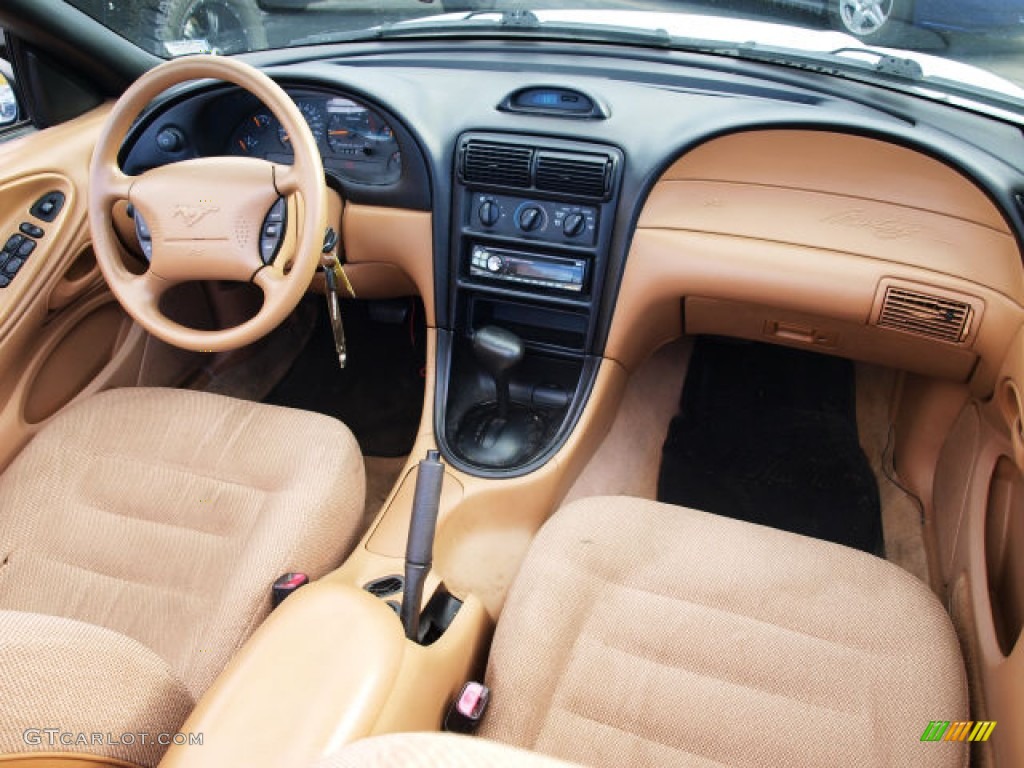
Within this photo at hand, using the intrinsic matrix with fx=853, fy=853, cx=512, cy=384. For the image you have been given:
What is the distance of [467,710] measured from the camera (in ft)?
3.83

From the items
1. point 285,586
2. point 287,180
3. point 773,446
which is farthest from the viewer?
point 773,446

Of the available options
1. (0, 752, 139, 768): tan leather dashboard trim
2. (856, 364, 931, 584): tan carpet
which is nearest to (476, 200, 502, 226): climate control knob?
(856, 364, 931, 584): tan carpet

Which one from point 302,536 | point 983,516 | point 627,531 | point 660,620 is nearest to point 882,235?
point 983,516

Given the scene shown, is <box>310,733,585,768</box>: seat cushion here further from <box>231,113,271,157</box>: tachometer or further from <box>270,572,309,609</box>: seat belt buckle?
<box>231,113,271,157</box>: tachometer

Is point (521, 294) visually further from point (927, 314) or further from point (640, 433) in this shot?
point (927, 314)

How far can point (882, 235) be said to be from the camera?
5.15 ft

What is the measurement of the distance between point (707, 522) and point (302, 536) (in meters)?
0.69

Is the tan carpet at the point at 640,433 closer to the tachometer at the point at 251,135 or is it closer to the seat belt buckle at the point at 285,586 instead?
the seat belt buckle at the point at 285,586

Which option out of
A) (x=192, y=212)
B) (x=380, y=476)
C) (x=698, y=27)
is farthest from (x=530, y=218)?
(x=380, y=476)

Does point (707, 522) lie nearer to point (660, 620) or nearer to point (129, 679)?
point (660, 620)

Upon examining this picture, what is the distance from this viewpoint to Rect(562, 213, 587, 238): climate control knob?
1.73 meters

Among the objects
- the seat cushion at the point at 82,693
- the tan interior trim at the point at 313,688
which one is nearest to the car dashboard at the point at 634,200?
the tan interior trim at the point at 313,688

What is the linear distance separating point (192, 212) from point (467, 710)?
976 millimetres

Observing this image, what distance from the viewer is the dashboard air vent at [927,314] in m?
1.55
